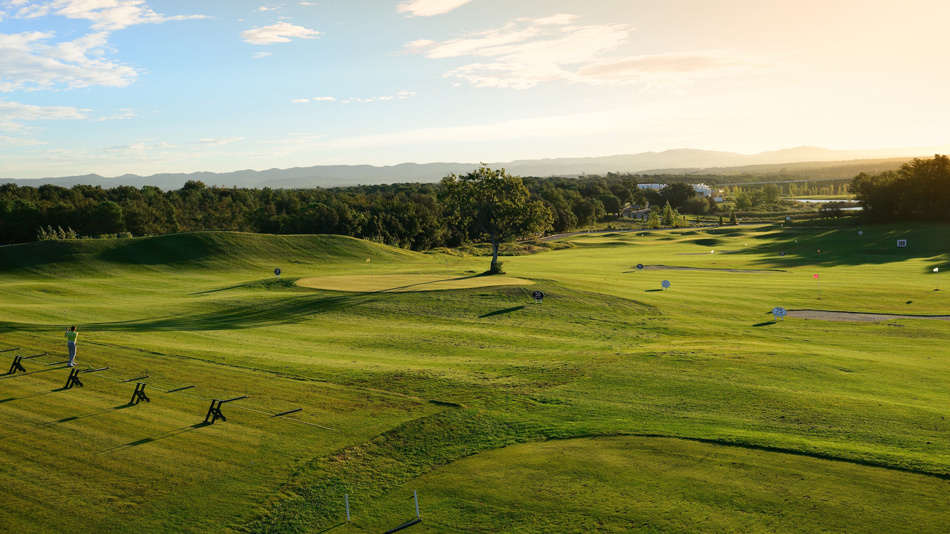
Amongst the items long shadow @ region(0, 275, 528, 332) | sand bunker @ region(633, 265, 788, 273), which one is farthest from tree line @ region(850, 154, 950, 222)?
long shadow @ region(0, 275, 528, 332)

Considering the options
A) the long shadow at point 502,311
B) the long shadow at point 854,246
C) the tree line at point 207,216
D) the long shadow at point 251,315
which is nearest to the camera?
the long shadow at point 251,315

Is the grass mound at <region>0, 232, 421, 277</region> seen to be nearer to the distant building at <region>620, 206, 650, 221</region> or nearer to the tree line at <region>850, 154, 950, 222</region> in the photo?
the tree line at <region>850, 154, 950, 222</region>

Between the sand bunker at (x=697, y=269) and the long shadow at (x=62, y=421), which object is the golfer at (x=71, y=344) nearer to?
the long shadow at (x=62, y=421)

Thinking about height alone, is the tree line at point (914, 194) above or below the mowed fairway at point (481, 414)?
above

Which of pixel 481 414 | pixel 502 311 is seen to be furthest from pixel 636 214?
pixel 481 414

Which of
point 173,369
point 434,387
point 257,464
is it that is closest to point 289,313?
point 173,369

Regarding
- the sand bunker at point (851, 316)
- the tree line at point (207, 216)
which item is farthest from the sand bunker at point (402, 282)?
the tree line at point (207, 216)
